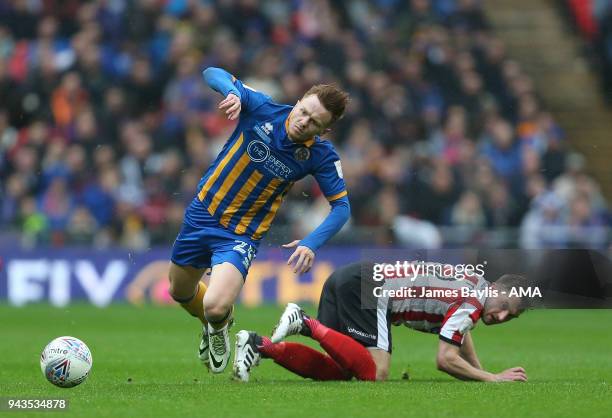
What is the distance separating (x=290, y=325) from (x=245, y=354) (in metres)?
0.39

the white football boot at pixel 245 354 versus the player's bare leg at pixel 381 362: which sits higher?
the white football boot at pixel 245 354

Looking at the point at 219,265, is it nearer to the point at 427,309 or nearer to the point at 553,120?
the point at 427,309

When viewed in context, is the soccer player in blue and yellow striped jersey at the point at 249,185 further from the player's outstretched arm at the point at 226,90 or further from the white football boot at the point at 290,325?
the white football boot at the point at 290,325

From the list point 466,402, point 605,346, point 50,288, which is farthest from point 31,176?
point 466,402

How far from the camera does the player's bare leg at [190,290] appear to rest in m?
9.91

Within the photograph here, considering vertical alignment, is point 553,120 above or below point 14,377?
below

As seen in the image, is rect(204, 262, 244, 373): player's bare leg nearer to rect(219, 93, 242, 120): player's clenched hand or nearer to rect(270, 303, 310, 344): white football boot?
rect(270, 303, 310, 344): white football boot

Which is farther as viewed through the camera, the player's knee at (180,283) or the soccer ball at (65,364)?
the player's knee at (180,283)

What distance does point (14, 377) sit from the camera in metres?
9.82

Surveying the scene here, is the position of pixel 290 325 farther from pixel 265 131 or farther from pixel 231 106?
pixel 231 106

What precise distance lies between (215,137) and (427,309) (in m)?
10.8

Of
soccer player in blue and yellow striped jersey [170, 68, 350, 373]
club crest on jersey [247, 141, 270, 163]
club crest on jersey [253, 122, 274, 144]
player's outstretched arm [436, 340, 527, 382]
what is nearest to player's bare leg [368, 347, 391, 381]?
player's outstretched arm [436, 340, 527, 382]

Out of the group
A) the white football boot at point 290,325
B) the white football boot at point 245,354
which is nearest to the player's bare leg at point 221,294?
the white football boot at point 245,354

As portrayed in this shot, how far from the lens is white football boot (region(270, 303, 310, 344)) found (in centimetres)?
937
